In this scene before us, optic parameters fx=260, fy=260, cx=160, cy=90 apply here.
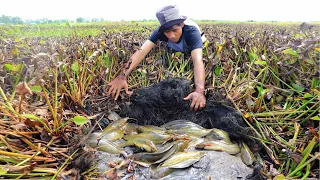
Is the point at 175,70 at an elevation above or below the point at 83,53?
below

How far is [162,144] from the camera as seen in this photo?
2166mm

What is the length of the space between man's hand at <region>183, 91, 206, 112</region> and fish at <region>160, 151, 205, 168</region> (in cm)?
54

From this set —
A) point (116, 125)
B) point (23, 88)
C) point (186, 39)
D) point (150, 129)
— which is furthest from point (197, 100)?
point (23, 88)

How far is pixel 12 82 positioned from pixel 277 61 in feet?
7.65

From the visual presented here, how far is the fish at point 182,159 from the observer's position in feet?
6.02

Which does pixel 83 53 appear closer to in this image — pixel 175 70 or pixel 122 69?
pixel 122 69

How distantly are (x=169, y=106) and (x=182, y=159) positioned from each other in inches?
29.9

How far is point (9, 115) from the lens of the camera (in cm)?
176

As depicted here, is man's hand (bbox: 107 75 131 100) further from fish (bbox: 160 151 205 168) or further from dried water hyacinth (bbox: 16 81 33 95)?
dried water hyacinth (bbox: 16 81 33 95)

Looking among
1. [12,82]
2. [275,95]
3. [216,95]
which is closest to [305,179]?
[275,95]

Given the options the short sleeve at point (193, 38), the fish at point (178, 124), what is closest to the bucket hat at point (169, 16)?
the short sleeve at point (193, 38)

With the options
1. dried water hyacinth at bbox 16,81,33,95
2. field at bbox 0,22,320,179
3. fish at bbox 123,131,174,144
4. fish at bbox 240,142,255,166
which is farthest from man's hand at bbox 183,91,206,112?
dried water hyacinth at bbox 16,81,33,95

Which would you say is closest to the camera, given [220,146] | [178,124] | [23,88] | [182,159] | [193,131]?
[23,88]

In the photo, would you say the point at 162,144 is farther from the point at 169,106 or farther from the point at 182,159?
the point at 169,106
